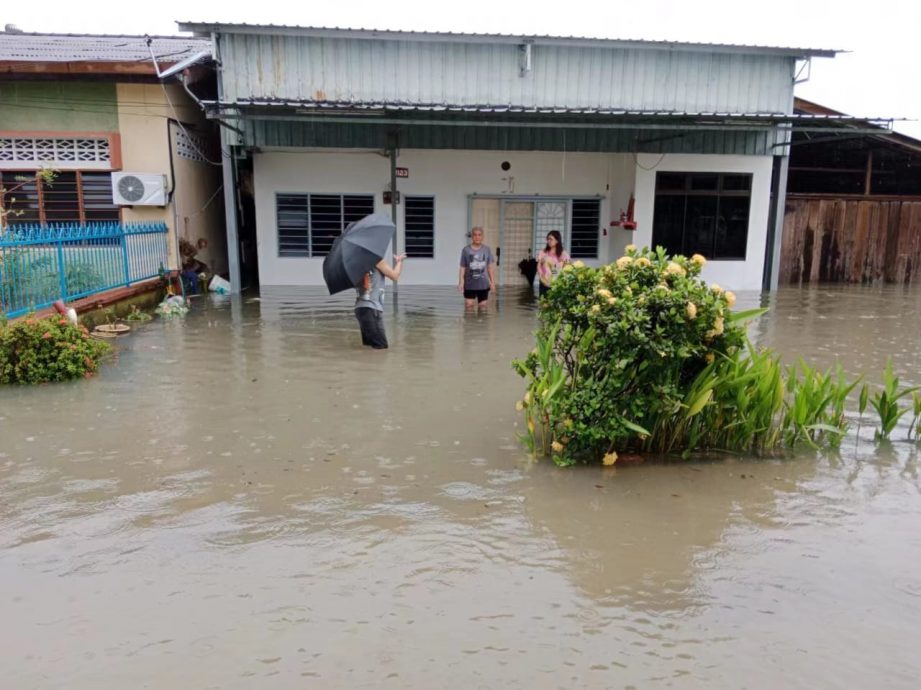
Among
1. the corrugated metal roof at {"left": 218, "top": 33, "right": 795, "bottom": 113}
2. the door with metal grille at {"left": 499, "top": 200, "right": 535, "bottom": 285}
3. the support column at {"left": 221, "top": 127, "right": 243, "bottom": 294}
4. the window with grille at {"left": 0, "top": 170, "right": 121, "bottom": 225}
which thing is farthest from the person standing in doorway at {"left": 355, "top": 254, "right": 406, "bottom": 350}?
the door with metal grille at {"left": 499, "top": 200, "right": 535, "bottom": 285}

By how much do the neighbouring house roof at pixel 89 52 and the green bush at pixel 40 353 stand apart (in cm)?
636

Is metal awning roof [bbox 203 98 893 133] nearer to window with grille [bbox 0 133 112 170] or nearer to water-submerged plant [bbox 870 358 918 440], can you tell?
window with grille [bbox 0 133 112 170]

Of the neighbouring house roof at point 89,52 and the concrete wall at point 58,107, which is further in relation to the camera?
the concrete wall at point 58,107

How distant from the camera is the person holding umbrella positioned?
7984 millimetres

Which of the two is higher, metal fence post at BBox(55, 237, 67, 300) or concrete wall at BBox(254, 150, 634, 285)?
concrete wall at BBox(254, 150, 634, 285)

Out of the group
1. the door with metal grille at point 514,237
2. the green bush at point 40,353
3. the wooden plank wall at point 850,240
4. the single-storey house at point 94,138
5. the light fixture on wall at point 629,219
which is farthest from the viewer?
the wooden plank wall at point 850,240

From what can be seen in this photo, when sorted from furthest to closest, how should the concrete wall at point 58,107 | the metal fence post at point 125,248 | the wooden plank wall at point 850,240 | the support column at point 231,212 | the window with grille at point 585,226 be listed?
1. the wooden plank wall at point 850,240
2. the window with grille at point 585,226
3. the support column at point 231,212
4. the concrete wall at point 58,107
5. the metal fence post at point 125,248

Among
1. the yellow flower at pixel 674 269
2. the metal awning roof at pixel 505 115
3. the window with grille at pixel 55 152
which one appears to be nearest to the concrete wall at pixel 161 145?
the window with grille at pixel 55 152

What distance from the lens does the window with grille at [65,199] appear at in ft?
41.0

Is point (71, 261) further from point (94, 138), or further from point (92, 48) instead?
point (92, 48)

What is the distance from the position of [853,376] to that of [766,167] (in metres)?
8.57

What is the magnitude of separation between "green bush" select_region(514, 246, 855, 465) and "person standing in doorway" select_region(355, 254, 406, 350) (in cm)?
347

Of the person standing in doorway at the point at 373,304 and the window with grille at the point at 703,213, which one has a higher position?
the window with grille at the point at 703,213

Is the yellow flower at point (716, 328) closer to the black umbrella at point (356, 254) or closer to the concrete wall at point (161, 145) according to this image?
the black umbrella at point (356, 254)
